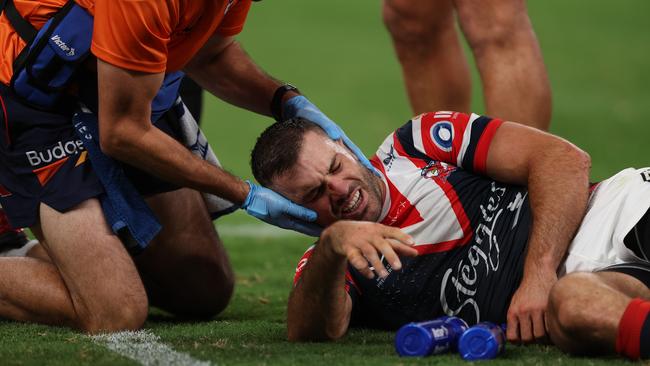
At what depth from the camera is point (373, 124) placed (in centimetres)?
975

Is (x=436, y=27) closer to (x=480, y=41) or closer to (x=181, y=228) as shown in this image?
(x=480, y=41)

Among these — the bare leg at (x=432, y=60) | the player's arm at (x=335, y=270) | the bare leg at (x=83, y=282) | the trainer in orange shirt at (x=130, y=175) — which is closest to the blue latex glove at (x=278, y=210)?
the trainer in orange shirt at (x=130, y=175)

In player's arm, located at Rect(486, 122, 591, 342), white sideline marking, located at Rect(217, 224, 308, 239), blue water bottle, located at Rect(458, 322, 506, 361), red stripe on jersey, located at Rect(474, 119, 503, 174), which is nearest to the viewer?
blue water bottle, located at Rect(458, 322, 506, 361)

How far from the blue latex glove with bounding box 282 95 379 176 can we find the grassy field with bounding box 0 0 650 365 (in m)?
0.70

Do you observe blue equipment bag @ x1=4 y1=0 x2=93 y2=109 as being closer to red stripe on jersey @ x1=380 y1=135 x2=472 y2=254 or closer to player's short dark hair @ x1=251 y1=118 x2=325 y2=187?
player's short dark hair @ x1=251 y1=118 x2=325 y2=187

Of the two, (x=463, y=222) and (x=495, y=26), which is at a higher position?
(x=495, y=26)

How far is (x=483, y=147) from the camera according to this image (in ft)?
13.1

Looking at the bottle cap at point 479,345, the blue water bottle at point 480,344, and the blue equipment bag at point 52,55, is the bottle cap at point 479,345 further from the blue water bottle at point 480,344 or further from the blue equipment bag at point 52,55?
the blue equipment bag at point 52,55

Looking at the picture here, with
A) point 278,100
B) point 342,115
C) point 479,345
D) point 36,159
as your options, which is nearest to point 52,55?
point 36,159

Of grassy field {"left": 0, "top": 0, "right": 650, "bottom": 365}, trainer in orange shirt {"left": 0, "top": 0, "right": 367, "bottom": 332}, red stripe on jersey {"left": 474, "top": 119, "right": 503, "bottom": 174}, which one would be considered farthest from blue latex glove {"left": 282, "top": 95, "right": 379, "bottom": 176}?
grassy field {"left": 0, "top": 0, "right": 650, "bottom": 365}

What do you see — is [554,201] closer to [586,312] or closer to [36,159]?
[586,312]

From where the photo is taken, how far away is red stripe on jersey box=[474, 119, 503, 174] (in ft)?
13.1

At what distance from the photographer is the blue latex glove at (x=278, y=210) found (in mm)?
4047

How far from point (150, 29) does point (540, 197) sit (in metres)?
1.39
